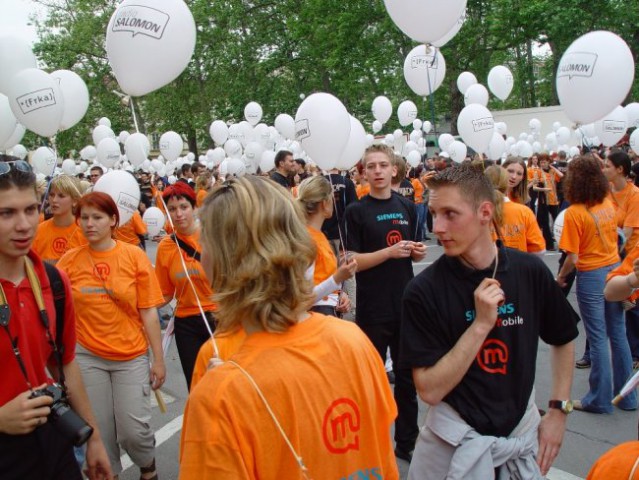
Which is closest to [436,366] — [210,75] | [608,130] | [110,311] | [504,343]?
[504,343]

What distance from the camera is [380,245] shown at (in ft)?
14.3

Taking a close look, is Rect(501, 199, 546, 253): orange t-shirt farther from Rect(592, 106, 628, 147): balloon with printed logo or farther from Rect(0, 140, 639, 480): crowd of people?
Rect(592, 106, 628, 147): balloon with printed logo

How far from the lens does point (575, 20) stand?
22.2 meters

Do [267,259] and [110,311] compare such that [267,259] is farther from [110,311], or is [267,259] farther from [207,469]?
[110,311]

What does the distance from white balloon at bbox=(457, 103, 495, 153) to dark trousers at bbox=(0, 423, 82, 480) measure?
248 inches

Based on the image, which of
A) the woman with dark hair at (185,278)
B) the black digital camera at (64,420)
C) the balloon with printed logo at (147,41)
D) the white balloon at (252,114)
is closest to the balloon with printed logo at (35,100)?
the balloon with printed logo at (147,41)

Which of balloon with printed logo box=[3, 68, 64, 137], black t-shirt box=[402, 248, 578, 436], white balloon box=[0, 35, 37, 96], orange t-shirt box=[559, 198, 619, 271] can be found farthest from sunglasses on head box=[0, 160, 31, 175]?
orange t-shirt box=[559, 198, 619, 271]

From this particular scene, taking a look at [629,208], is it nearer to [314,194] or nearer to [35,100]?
[314,194]

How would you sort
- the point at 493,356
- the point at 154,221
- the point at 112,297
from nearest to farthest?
the point at 493,356, the point at 112,297, the point at 154,221

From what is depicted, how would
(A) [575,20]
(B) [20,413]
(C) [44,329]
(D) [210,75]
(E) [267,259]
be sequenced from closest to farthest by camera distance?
(E) [267,259] < (B) [20,413] < (C) [44,329] < (A) [575,20] < (D) [210,75]

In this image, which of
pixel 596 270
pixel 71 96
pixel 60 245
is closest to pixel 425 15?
pixel 596 270

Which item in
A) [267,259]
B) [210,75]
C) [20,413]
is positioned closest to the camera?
[267,259]

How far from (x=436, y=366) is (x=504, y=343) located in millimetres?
287

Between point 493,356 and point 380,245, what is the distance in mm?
2212
